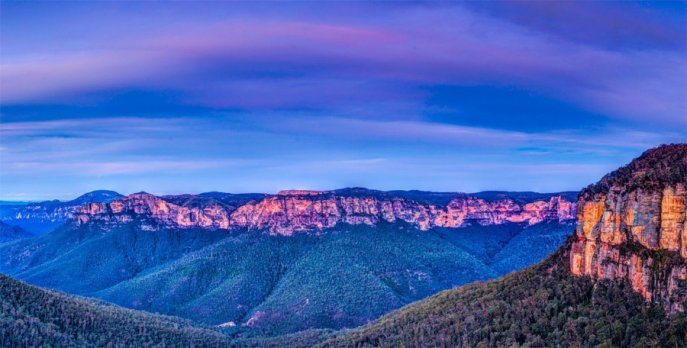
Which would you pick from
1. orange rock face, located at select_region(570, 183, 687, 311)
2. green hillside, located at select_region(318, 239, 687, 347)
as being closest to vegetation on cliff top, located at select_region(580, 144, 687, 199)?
orange rock face, located at select_region(570, 183, 687, 311)

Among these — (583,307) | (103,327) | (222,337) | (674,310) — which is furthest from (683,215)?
(222,337)

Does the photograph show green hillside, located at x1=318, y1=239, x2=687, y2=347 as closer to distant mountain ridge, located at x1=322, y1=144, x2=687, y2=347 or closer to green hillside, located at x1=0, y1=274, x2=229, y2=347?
distant mountain ridge, located at x1=322, y1=144, x2=687, y2=347

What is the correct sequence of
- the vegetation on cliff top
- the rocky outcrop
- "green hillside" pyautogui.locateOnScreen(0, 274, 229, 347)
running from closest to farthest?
the rocky outcrop < the vegetation on cliff top < "green hillside" pyautogui.locateOnScreen(0, 274, 229, 347)

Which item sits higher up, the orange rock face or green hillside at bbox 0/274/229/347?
the orange rock face

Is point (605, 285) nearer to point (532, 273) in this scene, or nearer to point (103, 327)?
point (532, 273)

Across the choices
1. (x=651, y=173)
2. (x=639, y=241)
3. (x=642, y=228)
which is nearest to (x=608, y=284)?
(x=639, y=241)

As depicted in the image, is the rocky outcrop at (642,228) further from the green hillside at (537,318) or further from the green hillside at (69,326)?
the green hillside at (69,326)

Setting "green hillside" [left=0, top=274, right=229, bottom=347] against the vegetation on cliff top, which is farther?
"green hillside" [left=0, top=274, right=229, bottom=347]

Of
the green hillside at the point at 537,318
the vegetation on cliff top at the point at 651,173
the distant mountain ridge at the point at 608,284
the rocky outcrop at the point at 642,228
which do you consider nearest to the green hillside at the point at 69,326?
the green hillside at the point at 537,318
